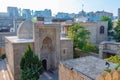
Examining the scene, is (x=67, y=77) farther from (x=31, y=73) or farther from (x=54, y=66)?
(x=54, y=66)

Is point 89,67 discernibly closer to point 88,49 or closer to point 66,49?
point 66,49

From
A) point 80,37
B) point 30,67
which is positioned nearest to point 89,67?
point 30,67

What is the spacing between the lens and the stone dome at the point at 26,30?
23484 millimetres

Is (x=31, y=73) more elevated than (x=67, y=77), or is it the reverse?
(x=67, y=77)

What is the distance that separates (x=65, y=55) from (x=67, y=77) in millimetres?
12709

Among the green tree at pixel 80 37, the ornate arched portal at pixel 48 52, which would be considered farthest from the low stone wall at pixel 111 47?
the green tree at pixel 80 37

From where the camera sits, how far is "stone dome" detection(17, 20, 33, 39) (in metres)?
23.5

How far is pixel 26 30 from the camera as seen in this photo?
23.6 m

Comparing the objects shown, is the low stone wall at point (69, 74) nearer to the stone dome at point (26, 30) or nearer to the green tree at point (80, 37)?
the stone dome at point (26, 30)

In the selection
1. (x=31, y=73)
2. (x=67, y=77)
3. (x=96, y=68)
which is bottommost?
(x=31, y=73)

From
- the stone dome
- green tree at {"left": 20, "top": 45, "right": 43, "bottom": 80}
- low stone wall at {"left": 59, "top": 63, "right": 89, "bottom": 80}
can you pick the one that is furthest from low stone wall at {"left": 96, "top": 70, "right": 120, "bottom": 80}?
the stone dome

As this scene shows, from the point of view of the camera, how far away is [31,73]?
16.3 meters

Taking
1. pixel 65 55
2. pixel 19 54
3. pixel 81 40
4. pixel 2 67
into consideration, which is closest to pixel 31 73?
pixel 19 54

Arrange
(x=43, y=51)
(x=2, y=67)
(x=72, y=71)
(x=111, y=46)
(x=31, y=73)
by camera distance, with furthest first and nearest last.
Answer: (x=2, y=67) → (x=43, y=51) → (x=111, y=46) → (x=31, y=73) → (x=72, y=71)
